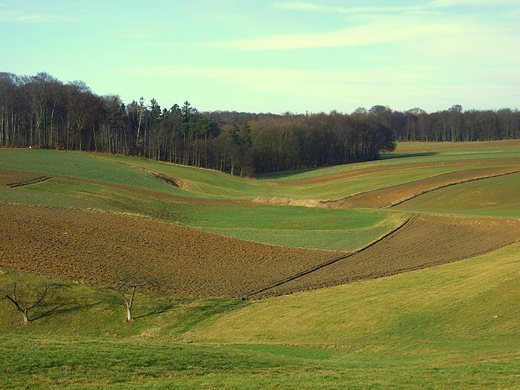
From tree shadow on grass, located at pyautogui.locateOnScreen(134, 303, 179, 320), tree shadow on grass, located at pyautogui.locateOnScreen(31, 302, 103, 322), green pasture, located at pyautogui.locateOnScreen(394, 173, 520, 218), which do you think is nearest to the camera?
tree shadow on grass, located at pyautogui.locateOnScreen(31, 302, 103, 322)

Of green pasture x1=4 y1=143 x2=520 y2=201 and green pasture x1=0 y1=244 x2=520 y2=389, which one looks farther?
green pasture x1=4 y1=143 x2=520 y2=201

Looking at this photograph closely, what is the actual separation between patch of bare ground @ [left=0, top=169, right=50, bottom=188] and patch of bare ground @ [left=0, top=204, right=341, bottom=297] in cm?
1332

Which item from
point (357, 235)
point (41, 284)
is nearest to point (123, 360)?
point (41, 284)

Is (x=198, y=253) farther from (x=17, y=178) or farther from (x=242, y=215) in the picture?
(x=17, y=178)

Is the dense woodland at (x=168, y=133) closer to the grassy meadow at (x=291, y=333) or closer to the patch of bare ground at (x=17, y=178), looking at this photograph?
the patch of bare ground at (x=17, y=178)

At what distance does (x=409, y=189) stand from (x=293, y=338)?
4721 centimetres

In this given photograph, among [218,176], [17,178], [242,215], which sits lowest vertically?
[242,215]

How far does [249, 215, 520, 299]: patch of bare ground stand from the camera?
95.6ft

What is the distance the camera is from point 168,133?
381ft

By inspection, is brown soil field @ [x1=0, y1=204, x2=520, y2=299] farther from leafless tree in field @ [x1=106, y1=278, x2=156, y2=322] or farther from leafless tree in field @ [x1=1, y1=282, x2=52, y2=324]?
leafless tree in field @ [x1=1, y1=282, x2=52, y2=324]

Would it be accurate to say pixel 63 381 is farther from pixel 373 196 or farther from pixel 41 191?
pixel 373 196

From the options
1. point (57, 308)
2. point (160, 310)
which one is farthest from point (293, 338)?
point (57, 308)

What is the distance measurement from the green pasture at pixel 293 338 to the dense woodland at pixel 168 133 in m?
80.3

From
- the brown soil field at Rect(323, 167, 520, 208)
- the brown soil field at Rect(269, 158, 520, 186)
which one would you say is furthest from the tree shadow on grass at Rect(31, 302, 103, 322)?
the brown soil field at Rect(269, 158, 520, 186)
